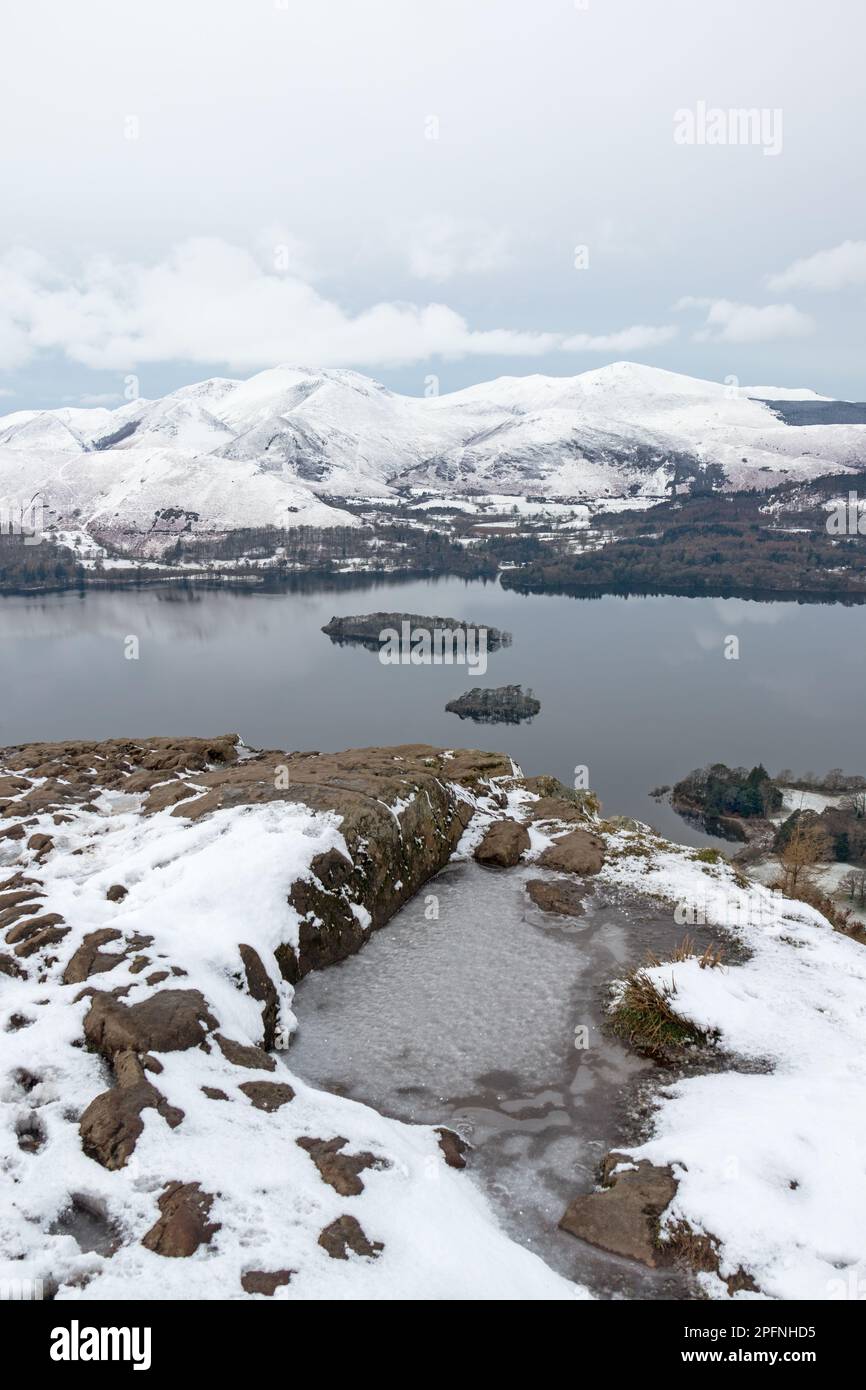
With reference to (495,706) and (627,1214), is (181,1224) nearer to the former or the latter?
(627,1214)

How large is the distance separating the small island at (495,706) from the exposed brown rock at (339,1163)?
95.4 meters

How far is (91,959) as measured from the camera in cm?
1125

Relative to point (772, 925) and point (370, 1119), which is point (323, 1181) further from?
point (772, 925)

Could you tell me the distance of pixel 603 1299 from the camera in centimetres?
730

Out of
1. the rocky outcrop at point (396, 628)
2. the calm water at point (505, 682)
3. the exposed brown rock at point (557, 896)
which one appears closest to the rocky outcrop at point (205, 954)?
the exposed brown rock at point (557, 896)

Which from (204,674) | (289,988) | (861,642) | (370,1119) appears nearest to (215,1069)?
(370,1119)

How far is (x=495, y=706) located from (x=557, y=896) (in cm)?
9061

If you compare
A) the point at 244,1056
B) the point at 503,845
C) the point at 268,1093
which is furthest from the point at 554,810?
the point at 268,1093

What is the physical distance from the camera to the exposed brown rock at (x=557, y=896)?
639 inches

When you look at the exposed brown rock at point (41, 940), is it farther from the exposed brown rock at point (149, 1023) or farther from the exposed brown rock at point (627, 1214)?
the exposed brown rock at point (627, 1214)

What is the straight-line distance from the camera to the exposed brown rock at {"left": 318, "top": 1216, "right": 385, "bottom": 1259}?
23.2 ft

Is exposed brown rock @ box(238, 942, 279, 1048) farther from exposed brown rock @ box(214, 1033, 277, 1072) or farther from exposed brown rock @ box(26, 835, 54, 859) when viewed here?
exposed brown rock @ box(26, 835, 54, 859)

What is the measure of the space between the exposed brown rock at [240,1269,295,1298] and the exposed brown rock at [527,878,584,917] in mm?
10251
